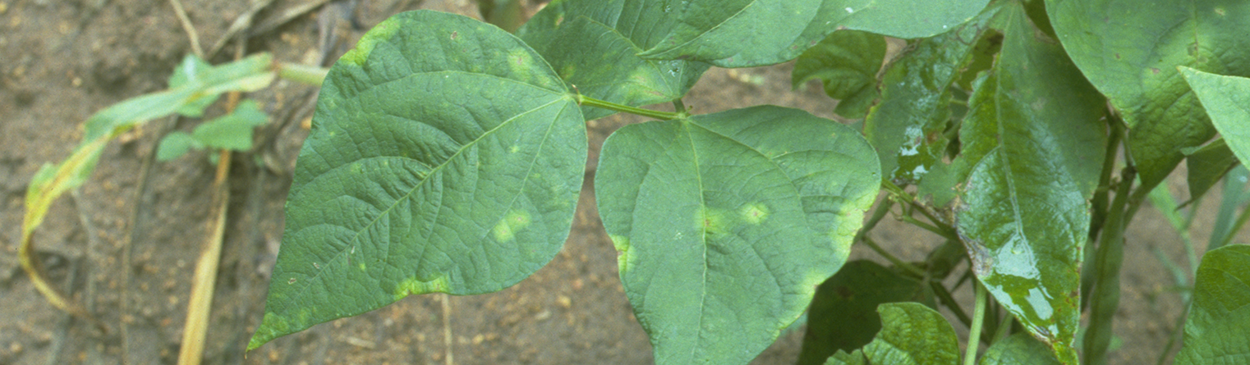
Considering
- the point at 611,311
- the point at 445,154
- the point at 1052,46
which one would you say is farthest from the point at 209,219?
the point at 1052,46

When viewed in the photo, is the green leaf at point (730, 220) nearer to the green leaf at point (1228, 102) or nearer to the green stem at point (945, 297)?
the green leaf at point (1228, 102)

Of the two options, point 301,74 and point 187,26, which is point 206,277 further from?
point 187,26

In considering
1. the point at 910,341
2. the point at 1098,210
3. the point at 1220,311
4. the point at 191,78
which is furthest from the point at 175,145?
the point at 1220,311

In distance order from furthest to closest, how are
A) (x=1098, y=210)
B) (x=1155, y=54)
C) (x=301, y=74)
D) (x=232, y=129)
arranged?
(x=232, y=129) < (x=301, y=74) < (x=1098, y=210) < (x=1155, y=54)

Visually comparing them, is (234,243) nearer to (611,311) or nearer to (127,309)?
(127,309)

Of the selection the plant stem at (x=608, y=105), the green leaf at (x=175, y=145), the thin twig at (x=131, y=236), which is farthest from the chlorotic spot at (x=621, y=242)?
the thin twig at (x=131, y=236)

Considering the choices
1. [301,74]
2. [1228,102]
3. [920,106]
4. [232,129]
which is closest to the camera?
[1228,102]

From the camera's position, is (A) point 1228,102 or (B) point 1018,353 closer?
(A) point 1228,102
